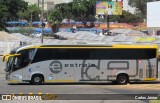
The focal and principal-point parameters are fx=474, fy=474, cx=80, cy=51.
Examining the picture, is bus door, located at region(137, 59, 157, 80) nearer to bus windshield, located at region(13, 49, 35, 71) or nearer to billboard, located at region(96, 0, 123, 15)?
bus windshield, located at region(13, 49, 35, 71)

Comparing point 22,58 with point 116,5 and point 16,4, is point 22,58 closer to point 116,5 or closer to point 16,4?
point 116,5

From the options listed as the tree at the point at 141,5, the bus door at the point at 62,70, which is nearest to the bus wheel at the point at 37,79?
the bus door at the point at 62,70

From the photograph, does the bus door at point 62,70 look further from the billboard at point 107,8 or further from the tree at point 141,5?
the tree at point 141,5

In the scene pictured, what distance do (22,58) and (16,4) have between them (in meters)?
110

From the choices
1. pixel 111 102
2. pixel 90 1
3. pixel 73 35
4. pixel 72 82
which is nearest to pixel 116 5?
pixel 73 35

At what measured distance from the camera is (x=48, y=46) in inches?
1305

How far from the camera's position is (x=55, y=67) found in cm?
3356

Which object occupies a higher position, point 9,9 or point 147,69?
point 9,9

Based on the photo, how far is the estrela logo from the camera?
110 ft

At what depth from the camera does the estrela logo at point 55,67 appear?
33.4 metres

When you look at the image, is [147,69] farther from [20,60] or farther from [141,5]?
[141,5]

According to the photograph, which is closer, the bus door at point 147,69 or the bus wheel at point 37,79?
the bus wheel at point 37,79

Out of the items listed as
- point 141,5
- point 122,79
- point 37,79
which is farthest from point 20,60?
point 141,5

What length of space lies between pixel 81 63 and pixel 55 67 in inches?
73.5
